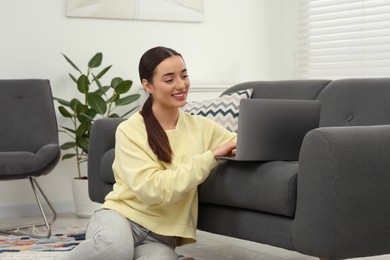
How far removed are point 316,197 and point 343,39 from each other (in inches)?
113

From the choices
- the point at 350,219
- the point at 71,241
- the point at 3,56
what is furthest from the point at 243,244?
the point at 3,56

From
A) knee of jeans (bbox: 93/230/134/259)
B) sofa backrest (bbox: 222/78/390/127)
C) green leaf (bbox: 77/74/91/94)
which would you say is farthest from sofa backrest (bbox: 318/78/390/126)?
green leaf (bbox: 77/74/91/94)

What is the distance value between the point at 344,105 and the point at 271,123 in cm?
69

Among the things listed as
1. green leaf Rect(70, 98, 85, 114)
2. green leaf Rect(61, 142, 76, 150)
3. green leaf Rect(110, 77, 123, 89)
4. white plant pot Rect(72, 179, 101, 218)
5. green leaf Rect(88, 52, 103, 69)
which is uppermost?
green leaf Rect(88, 52, 103, 69)

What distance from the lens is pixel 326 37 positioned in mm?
5125

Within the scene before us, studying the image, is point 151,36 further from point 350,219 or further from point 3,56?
point 350,219

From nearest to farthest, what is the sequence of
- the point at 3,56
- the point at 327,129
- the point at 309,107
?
the point at 327,129 → the point at 309,107 → the point at 3,56

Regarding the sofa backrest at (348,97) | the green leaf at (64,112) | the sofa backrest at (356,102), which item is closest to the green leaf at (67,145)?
the green leaf at (64,112)

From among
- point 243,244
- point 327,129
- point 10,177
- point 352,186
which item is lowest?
point 243,244

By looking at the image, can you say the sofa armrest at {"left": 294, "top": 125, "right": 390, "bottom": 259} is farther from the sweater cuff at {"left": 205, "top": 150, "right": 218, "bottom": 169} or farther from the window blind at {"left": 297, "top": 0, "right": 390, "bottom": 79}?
the window blind at {"left": 297, "top": 0, "right": 390, "bottom": 79}

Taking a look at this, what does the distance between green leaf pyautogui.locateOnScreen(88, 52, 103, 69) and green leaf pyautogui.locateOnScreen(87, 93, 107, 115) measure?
0.75 ft

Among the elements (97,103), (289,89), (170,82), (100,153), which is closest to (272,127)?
(170,82)

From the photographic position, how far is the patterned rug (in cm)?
344

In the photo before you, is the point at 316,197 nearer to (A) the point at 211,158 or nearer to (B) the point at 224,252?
(A) the point at 211,158
